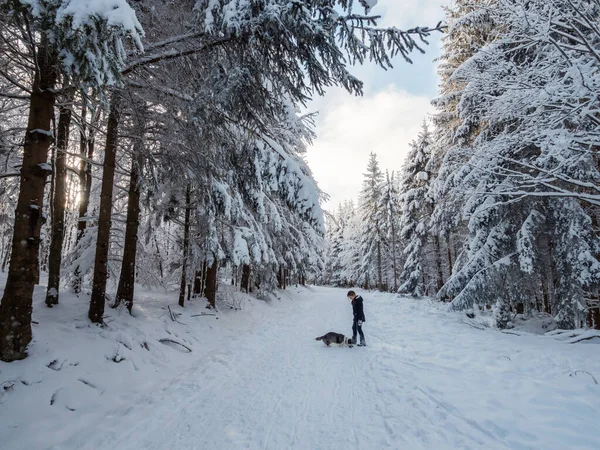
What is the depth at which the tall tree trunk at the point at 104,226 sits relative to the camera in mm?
6219

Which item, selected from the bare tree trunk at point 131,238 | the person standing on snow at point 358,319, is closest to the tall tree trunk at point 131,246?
the bare tree trunk at point 131,238

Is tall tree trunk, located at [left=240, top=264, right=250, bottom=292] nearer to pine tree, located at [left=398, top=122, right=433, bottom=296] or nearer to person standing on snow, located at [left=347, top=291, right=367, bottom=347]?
person standing on snow, located at [left=347, top=291, right=367, bottom=347]

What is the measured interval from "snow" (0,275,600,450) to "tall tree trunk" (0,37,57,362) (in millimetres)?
412

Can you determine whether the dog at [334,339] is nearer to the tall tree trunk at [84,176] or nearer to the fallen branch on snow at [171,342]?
the fallen branch on snow at [171,342]

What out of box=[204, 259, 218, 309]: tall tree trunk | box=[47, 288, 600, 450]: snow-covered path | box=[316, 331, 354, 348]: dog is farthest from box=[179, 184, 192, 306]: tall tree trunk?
box=[316, 331, 354, 348]: dog

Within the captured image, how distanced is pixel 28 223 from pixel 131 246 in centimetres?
374

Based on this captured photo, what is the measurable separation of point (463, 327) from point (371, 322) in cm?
360

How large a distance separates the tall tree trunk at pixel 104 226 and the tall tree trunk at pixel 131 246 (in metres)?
0.59

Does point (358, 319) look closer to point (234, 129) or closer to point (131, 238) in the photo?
point (234, 129)

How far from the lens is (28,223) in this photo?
4250 mm

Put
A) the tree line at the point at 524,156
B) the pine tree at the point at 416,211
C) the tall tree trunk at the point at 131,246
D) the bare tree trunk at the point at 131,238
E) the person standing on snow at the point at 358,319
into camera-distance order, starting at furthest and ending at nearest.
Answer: the pine tree at the point at 416,211, the person standing on snow at the point at 358,319, the tall tree trunk at the point at 131,246, the bare tree trunk at the point at 131,238, the tree line at the point at 524,156

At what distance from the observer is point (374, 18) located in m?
3.88

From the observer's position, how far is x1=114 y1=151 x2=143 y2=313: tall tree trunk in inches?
299

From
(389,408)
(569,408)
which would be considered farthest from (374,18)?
(569,408)
